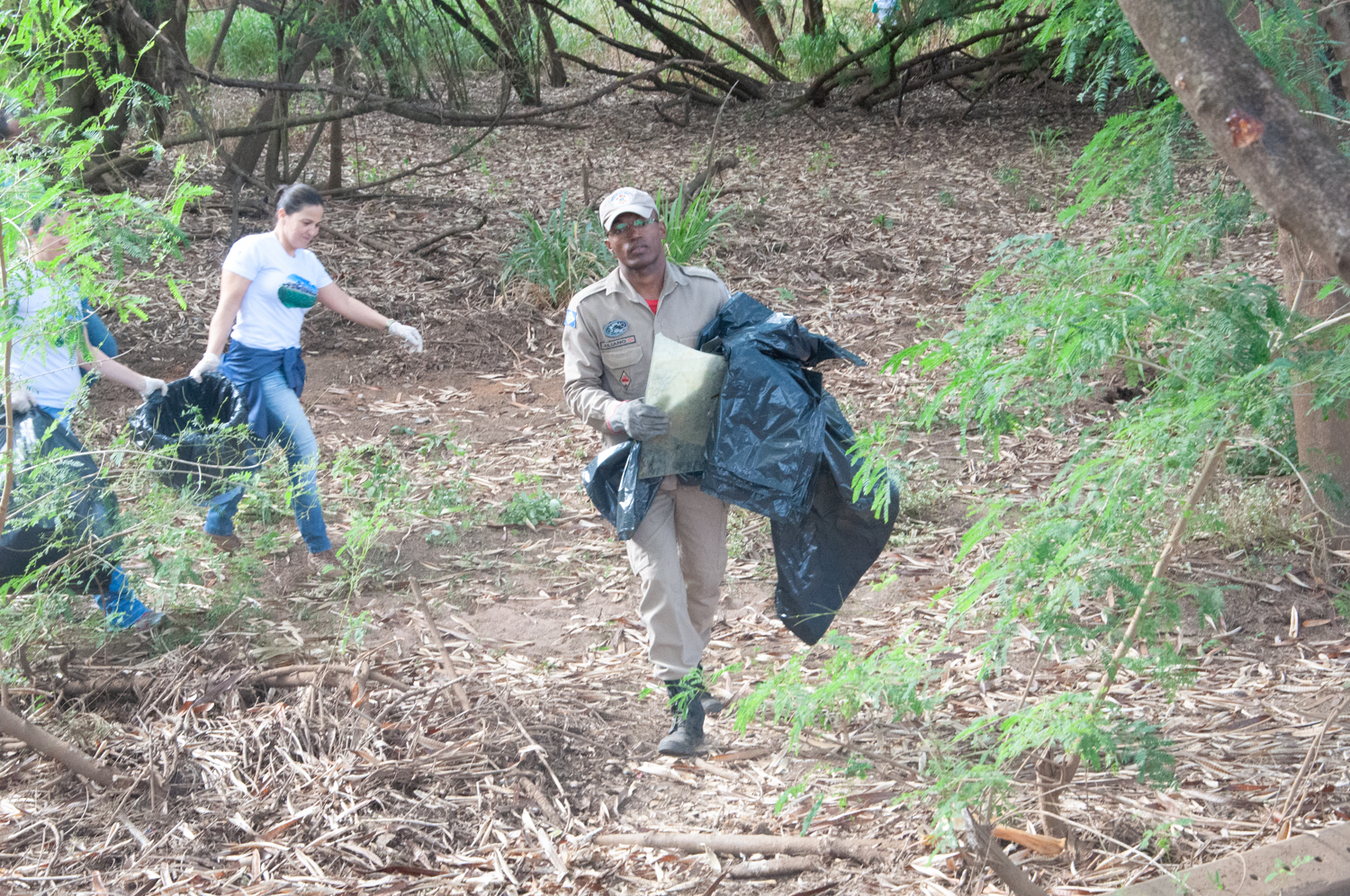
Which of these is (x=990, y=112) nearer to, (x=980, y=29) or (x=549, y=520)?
(x=980, y=29)

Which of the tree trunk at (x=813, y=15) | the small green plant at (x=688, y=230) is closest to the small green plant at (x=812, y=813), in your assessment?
the small green plant at (x=688, y=230)

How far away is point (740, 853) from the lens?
3035 mm

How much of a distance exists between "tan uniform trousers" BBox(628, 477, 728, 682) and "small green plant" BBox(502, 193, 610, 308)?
477 centimetres

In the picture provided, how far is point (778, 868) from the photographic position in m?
2.93

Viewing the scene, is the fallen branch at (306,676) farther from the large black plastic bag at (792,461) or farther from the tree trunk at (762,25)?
the tree trunk at (762,25)

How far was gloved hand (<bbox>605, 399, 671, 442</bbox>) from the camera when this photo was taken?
3.31m

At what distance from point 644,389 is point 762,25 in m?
13.4

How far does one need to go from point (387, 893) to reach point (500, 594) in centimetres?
210

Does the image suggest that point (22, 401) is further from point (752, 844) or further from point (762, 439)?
point (752, 844)

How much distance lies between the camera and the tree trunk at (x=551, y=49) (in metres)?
12.2

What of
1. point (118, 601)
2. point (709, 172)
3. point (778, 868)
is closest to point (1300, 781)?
point (778, 868)

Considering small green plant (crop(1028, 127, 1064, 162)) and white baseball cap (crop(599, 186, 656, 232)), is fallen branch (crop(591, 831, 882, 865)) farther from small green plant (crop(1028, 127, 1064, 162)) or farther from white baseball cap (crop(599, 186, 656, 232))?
small green plant (crop(1028, 127, 1064, 162))

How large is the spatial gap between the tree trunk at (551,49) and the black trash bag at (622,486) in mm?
8889

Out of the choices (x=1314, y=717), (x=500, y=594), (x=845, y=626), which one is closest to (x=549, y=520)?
(x=500, y=594)
